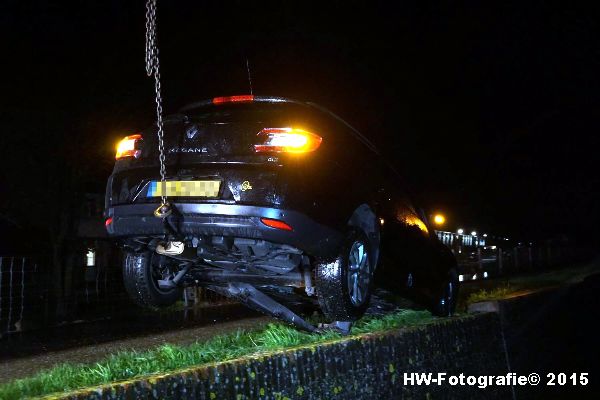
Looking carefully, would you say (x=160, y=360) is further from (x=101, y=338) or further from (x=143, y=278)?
(x=101, y=338)

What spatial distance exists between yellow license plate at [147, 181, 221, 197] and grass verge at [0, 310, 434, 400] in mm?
1029

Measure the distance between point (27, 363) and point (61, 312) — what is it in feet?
15.9

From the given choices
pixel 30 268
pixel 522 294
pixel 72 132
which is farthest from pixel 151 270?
pixel 72 132

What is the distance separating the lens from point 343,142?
458 cm

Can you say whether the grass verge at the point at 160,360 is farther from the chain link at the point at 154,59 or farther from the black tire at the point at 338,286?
the chain link at the point at 154,59

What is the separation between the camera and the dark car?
3.90 metres

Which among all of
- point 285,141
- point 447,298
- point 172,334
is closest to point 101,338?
point 172,334

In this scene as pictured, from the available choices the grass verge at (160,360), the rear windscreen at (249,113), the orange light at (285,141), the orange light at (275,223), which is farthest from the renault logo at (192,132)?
the grass verge at (160,360)

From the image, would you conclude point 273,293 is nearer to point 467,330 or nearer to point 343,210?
point 343,210

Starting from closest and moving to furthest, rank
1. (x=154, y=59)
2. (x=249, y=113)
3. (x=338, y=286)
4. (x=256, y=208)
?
(x=256, y=208), (x=338, y=286), (x=154, y=59), (x=249, y=113)

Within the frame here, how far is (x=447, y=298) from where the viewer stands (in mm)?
6629

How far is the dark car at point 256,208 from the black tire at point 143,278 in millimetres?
11

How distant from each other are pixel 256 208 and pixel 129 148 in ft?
4.26

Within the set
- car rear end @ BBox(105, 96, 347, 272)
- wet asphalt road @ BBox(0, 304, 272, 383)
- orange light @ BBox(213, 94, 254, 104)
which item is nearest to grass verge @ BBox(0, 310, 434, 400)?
car rear end @ BBox(105, 96, 347, 272)
